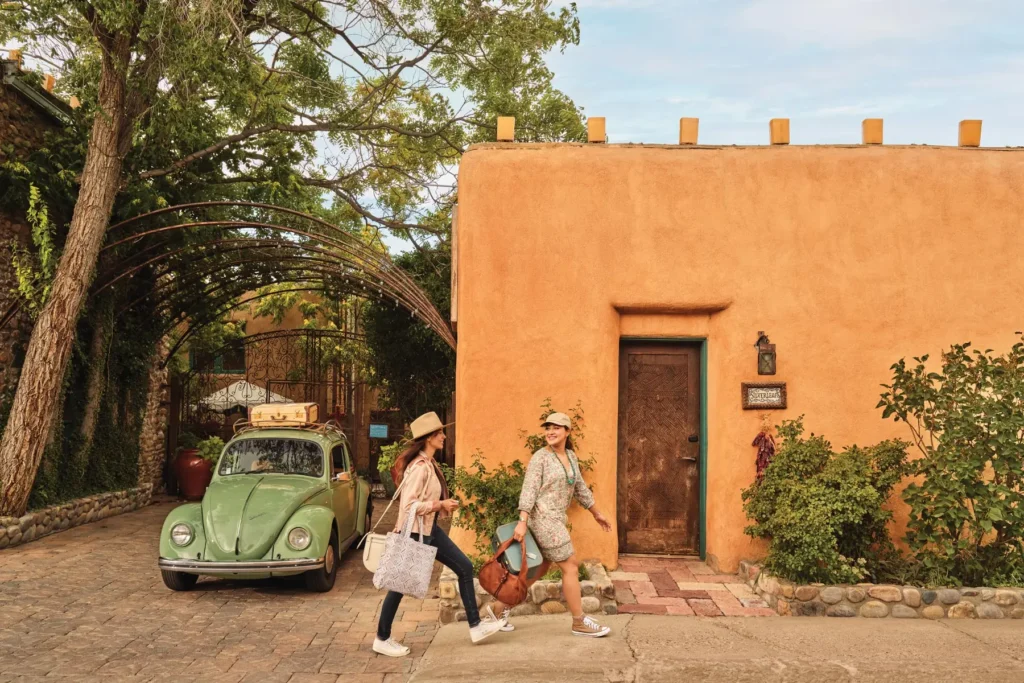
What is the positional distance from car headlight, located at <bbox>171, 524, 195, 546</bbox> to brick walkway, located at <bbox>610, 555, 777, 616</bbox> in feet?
12.3

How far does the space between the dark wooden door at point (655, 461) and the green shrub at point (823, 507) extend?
0.77m

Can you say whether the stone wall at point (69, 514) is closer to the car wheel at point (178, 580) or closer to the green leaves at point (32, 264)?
the green leaves at point (32, 264)

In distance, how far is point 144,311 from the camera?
46.1 feet

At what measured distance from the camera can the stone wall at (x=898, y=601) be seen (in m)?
6.58

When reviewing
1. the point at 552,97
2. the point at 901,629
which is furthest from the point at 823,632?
the point at 552,97

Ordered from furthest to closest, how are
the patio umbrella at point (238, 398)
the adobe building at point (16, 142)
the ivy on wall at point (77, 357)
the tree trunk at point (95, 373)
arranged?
the patio umbrella at point (238, 398) → the tree trunk at point (95, 373) → the adobe building at point (16, 142) → the ivy on wall at point (77, 357)

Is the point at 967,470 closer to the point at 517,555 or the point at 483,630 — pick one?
the point at 517,555

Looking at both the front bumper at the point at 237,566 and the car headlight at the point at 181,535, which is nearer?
the front bumper at the point at 237,566

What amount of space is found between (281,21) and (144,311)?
539 cm

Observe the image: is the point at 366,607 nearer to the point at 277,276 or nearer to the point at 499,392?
the point at 499,392

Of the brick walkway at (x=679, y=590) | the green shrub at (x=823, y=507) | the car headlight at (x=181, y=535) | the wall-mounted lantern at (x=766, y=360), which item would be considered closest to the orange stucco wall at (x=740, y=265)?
the wall-mounted lantern at (x=766, y=360)

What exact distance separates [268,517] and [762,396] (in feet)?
15.2

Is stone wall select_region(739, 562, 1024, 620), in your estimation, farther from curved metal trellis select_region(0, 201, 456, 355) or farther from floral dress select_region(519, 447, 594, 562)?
curved metal trellis select_region(0, 201, 456, 355)

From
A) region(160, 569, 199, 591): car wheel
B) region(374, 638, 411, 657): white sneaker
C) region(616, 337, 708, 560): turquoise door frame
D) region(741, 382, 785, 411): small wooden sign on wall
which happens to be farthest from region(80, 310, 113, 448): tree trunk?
region(741, 382, 785, 411): small wooden sign on wall
